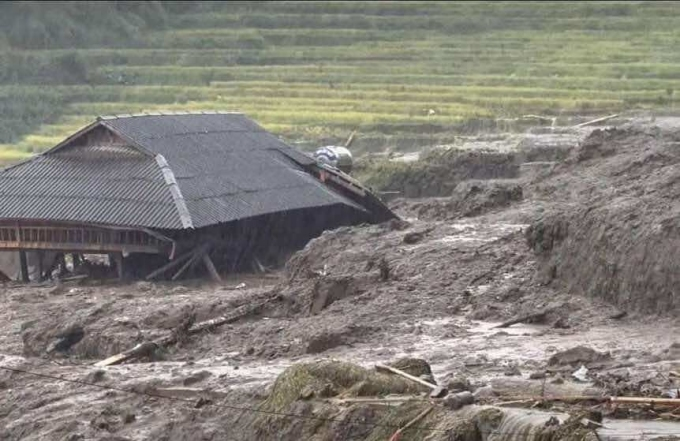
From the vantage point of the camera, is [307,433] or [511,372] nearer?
[307,433]

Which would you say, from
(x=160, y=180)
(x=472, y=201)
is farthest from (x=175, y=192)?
(x=472, y=201)

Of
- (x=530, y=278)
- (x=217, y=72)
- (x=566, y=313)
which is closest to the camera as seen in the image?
(x=566, y=313)

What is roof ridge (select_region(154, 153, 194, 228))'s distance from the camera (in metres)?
26.7

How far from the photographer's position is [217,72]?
4906 cm

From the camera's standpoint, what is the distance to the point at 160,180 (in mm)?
28062

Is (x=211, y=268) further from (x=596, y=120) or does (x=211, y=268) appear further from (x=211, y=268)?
(x=596, y=120)

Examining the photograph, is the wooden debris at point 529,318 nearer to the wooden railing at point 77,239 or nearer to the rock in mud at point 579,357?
the rock in mud at point 579,357

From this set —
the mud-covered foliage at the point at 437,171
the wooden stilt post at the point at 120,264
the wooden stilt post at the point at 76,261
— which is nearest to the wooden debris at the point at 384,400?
the wooden stilt post at the point at 120,264

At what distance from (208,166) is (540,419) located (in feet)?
57.5

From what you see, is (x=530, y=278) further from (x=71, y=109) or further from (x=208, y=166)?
(x=71, y=109)

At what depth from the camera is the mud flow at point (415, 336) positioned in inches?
550

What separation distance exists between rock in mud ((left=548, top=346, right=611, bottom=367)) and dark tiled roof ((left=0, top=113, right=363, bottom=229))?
1205cm

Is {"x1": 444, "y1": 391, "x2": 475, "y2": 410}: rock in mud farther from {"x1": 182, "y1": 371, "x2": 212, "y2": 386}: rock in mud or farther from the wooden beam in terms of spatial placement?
the wooden beam

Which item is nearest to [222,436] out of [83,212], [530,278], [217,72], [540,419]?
[540,419]
